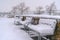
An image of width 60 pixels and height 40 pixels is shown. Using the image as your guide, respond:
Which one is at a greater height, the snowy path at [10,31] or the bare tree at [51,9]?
the bare tree at [51,9]

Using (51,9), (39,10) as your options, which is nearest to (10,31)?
(39,10)

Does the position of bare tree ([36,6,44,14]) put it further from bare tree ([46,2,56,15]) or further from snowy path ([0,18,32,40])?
snowy path ([0,18,32,40])

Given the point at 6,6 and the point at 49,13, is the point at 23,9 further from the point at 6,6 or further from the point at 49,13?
the point at 49,13

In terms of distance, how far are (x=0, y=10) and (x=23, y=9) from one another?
0.93ft

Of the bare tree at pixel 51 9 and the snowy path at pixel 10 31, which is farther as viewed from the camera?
the bare tree at pixel 51 9

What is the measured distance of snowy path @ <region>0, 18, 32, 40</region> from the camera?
1.37 meters

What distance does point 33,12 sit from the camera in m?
1.51

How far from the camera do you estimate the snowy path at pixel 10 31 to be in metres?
1.37

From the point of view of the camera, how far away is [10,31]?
1401 millimetres

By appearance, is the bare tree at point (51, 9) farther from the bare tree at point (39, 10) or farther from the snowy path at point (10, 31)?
the snowy path at point (10, 31)

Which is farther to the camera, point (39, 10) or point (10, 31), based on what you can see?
point (39, 10)

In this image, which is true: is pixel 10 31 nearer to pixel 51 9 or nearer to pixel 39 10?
pixel 39 10

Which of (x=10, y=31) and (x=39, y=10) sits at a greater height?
(x=39, y=10)

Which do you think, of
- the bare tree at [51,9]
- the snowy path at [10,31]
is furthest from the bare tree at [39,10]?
the snowy path at [10,31]
